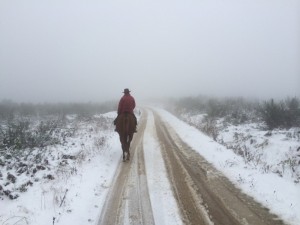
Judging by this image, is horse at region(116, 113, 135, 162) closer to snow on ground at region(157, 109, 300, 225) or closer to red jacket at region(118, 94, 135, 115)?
red jacket at region(118, 94, 135, 115)

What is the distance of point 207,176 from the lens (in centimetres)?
933

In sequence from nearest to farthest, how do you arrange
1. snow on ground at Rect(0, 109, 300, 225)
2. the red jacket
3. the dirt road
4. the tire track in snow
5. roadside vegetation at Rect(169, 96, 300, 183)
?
1. the dirt road
2. the tire track in snow
3. snow on ground at Rect(0, 109, 300, 225)
4. roadside vegetation at Rect(169, 96, 300, 183)
5. the red jacket

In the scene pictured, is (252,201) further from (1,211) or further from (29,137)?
(29,137)

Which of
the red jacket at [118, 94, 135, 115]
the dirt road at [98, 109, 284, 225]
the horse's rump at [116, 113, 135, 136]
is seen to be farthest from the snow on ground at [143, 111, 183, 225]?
the red jacket at [118, 94, 135, 115]

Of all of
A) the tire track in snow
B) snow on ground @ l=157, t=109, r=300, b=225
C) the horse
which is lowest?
the tire track in snow

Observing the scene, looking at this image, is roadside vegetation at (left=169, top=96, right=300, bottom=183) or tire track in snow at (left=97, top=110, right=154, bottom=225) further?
roadside vegetation at (left=169, top=96, right=300, bottom=183)

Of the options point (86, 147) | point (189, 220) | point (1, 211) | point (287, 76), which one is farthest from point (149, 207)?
point (287, 76)

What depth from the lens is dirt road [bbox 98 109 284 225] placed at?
6.45m

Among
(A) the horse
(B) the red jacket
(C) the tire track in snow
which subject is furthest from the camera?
(B) the red jacket

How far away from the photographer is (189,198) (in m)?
7.50

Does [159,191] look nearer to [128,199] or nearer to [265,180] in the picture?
[128,199]

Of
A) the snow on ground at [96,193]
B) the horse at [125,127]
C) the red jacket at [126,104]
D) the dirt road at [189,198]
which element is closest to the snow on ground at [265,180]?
the snow on ground at [96,193]

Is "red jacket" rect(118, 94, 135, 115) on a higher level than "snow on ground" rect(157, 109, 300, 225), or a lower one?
higher

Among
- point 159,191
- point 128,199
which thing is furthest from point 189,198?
point 128,199
